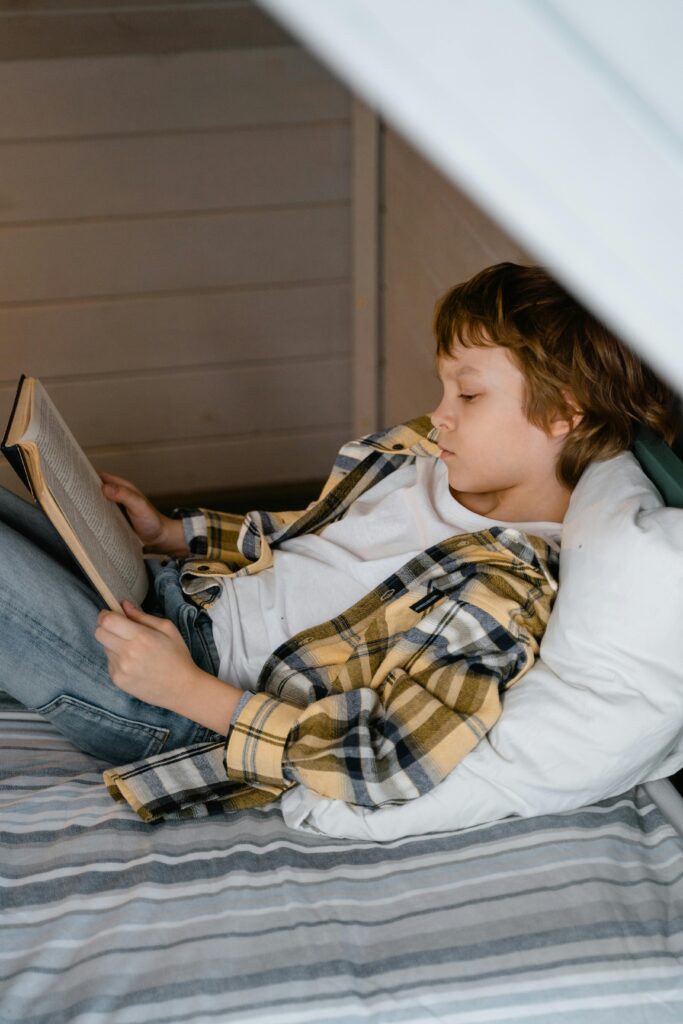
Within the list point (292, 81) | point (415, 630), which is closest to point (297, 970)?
point (415, 630)

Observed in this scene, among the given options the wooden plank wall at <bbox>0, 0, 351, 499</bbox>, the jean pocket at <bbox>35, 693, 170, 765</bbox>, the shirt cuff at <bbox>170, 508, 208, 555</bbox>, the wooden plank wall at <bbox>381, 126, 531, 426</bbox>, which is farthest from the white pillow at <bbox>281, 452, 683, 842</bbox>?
the wooden plank wall at <bbox>0, 0, 351, 499</bbox>

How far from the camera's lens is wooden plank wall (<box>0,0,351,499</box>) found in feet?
6.53

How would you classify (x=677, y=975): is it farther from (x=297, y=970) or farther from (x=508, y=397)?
(x=508, y=397)

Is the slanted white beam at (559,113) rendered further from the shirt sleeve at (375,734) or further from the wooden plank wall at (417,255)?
the wooden plank wall at (417,255)

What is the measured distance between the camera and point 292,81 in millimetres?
2068

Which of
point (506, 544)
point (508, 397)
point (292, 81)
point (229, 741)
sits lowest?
point (229, 741)

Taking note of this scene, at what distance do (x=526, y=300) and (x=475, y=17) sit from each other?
0.88 meters

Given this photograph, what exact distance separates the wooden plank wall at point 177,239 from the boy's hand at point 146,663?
1178 millimetres

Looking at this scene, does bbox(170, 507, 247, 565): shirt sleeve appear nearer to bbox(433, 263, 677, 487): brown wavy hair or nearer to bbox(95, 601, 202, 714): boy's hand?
bbox(95, 601, 202, 714): boy's hand

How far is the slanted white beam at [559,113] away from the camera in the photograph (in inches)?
13.2

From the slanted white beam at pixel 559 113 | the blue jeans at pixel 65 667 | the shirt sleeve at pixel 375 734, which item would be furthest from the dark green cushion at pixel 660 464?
the slanted white beam at pixel 559 113

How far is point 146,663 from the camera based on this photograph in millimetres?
1138

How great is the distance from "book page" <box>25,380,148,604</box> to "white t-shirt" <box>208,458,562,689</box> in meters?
0.12

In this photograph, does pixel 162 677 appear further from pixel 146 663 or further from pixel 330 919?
pixel 330 919
